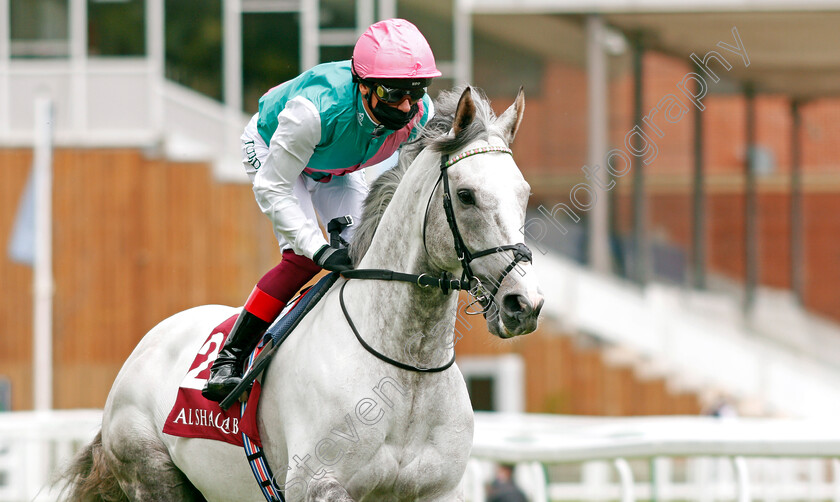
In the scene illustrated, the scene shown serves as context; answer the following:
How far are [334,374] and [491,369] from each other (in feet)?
33.2

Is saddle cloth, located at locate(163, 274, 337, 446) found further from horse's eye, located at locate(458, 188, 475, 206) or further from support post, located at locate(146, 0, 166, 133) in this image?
support post, located at locate(146, 0, 166, 133)

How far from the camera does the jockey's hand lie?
3.79 m

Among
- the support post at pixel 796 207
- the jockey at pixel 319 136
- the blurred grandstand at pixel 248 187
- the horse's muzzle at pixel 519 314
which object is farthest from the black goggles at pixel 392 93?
the support post at pixel 796 207

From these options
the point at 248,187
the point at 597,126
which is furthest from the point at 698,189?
the point at 248,187

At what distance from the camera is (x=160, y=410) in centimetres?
452

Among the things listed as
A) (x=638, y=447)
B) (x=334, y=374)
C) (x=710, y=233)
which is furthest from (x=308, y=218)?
(x=710, y=233)

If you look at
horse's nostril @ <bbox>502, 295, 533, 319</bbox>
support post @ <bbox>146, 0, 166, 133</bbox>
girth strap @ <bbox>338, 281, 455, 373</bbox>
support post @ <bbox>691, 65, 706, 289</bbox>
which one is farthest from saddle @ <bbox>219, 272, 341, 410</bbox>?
support post @ <bbox>691, 65, 706, 289</bbox>

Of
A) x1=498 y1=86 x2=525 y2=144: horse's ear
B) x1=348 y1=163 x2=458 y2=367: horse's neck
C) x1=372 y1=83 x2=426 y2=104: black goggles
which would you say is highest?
x1=372 y1=83 x2=426 y2=104: black goggles

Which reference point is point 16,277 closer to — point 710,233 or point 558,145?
point 558,145

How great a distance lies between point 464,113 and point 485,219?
37cm

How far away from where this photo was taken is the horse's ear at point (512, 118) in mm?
3656

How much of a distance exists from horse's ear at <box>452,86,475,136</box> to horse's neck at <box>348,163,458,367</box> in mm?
194

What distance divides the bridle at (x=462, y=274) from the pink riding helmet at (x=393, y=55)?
329 mm

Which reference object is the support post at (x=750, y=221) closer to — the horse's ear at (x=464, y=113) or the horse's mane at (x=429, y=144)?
the horse's mane at (x=429, y=144)
